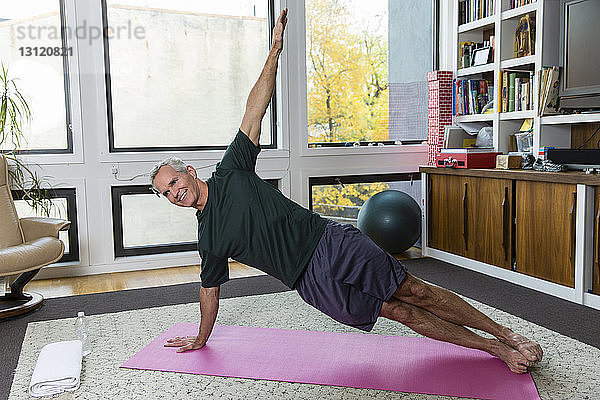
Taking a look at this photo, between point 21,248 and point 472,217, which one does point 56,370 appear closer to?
point 21,248

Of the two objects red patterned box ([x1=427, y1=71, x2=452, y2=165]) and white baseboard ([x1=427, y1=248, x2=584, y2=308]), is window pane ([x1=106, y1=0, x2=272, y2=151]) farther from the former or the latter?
white baseboard ([x1=427, y1=248, x2=584, y2=308])

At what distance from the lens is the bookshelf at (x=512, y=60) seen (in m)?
4.08

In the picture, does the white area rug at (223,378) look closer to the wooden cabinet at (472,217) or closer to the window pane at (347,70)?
the wooden cabinet at (472,217)

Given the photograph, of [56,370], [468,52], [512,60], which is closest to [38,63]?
[56,370]

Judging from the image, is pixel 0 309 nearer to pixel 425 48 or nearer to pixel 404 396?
pixel 404 396

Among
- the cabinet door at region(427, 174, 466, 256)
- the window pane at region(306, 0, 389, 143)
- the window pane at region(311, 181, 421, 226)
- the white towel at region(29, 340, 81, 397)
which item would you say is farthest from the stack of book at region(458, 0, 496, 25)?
the white towel at region(29, 340, 81, 397)

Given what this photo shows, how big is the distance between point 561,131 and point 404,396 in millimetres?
2649

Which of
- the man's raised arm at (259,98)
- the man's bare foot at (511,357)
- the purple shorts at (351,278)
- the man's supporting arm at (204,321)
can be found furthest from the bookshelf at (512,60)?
the man's supporting arm at (204,321)

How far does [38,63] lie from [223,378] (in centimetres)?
310

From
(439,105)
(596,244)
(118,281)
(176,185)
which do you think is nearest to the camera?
(176,185)

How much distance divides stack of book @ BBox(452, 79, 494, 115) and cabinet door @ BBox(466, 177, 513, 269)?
877mm

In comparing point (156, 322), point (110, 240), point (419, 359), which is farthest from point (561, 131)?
point (110, 240)

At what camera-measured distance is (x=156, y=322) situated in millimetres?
3295

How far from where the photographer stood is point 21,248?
136 inches
